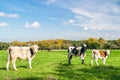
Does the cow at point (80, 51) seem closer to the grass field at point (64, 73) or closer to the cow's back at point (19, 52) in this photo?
the grass field at point (64, 73)

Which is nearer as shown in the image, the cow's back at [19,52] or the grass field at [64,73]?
the grass field at [64,73]

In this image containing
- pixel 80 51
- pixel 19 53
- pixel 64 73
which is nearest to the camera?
pixel 64 73

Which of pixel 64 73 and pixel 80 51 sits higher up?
pixel 80 51

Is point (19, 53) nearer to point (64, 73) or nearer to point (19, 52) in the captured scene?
point (19, 52)

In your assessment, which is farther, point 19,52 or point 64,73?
point 19,52

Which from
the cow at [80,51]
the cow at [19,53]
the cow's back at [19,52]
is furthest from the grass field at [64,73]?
Answer: the cow at [80,51]

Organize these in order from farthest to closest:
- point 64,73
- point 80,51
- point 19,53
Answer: point 80,51
point 19,53
point 64,73

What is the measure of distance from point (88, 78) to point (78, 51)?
34.9 ft

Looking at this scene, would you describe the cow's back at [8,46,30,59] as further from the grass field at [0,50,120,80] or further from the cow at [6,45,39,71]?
the grass field at [0,50,120,80]

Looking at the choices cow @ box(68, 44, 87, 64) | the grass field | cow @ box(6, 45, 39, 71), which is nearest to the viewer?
the grass field

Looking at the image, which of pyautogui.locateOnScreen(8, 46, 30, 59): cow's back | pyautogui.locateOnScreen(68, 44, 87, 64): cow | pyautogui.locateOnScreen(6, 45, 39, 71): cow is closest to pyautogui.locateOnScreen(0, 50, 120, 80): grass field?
pyautogui.locateOnScreen(6, 45, 39, 71): cow

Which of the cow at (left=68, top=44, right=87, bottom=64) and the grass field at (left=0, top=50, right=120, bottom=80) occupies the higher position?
the cow at (left=68, top=44, right=87, bottom=64)

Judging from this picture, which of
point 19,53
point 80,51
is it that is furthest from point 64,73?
point 80,51

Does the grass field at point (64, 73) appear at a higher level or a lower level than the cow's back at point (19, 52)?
lower
